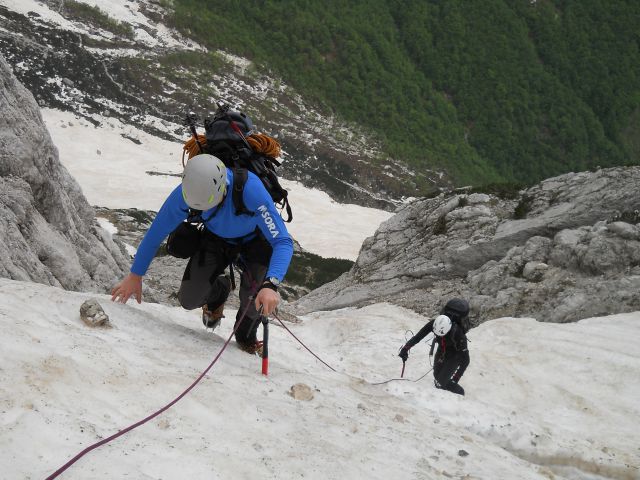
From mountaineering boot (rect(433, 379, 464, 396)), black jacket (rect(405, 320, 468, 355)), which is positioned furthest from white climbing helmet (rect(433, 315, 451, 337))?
mountaineering boot (rect(433, 379, 464, 396))

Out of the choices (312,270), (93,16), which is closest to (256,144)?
(312,270)

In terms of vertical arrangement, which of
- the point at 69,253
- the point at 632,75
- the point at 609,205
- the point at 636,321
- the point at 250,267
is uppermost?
the point at 632,75

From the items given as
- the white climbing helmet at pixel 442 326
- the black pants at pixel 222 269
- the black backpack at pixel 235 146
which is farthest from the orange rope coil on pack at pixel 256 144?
the white climbing helmet at pixel 442 326

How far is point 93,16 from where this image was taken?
71.2 m

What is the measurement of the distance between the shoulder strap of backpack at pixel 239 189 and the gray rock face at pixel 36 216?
315cm

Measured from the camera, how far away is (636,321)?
12.1 meters

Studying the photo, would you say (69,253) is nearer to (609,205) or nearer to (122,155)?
(609,205)

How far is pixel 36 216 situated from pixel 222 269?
4.25m

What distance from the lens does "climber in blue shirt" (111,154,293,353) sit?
17.8ft

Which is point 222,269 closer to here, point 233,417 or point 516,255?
point 233,417

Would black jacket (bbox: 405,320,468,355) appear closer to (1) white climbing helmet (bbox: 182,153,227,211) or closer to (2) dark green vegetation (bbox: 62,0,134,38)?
(1) white climbing helmet (bbox: 182,153,227,211)

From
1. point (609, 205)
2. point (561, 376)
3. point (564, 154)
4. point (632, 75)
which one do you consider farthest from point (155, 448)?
point (632, 75)

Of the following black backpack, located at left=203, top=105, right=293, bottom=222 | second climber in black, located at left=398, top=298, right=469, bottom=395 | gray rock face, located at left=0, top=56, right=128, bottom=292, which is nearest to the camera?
black backpack, located at left=203, top=105, right=293, bottom=222

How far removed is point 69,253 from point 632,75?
126495 millimetres
